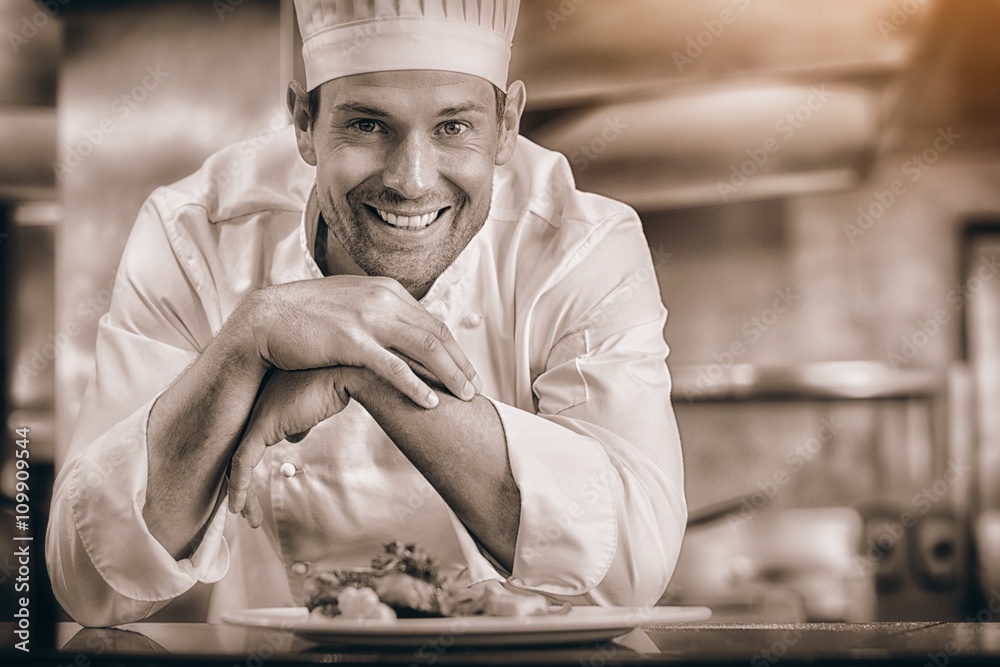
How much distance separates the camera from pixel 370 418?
5.25ft

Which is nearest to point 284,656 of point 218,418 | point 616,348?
point 218,418

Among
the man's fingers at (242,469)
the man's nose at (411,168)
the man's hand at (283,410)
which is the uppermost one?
the man's nose at (411,168)

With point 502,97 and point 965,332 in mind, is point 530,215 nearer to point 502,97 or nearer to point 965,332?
point 502,97

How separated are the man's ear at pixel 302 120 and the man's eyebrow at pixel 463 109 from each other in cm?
25

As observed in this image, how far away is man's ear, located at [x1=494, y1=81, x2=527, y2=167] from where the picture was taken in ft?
5.32

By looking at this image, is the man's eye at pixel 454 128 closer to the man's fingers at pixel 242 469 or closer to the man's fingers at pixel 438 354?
the man's fingers at pixel 438 354

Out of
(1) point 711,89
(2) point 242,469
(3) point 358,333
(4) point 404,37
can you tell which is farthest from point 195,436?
(1) point 711,89

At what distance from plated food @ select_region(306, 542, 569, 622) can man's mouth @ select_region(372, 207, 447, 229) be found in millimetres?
641

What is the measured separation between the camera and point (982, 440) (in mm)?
2975

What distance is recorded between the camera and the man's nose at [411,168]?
1.46m

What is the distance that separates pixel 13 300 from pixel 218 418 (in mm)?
1832

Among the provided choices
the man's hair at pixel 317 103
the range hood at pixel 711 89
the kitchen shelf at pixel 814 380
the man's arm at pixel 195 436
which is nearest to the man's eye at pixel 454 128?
the man's hair at pixel 317 103

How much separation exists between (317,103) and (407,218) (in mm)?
238

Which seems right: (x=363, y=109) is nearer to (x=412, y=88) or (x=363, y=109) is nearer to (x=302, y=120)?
(x=412, y=88)
